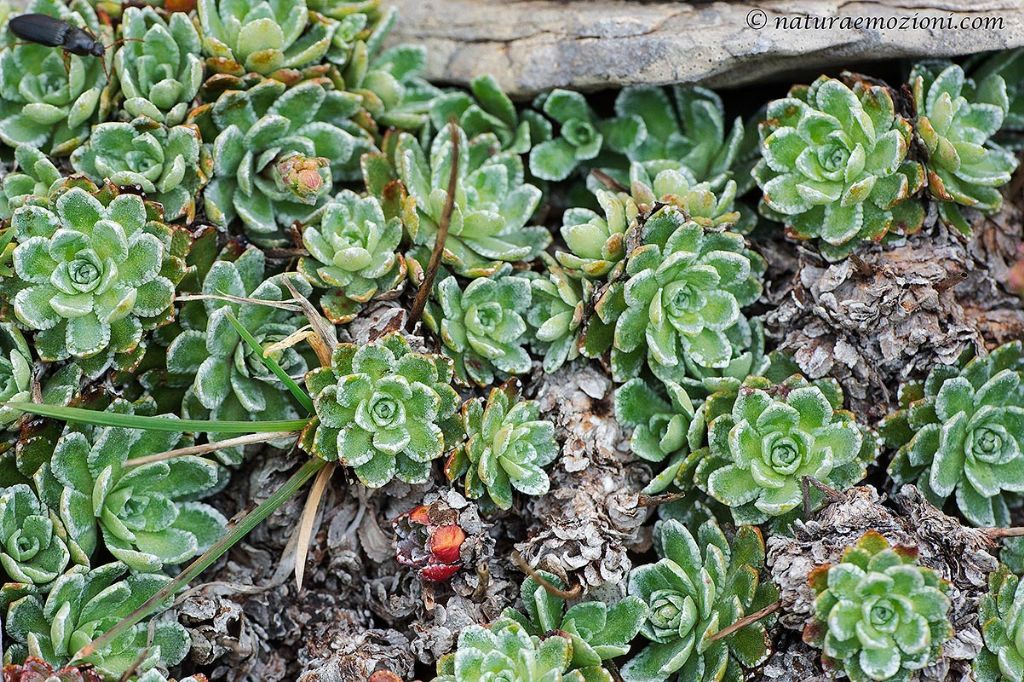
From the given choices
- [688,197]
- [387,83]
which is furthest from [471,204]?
[688,197]

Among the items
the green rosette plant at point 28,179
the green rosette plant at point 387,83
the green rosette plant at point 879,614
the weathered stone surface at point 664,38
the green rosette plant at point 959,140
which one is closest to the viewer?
the green rosette plant at point 879,614

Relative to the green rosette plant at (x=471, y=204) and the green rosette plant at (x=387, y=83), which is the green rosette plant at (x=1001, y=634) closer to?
the green rosette plant at (x=471, y=204)

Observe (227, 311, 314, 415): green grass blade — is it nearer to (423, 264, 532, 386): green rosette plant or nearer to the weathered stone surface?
(423, 264, 532, 386): green rosette plant

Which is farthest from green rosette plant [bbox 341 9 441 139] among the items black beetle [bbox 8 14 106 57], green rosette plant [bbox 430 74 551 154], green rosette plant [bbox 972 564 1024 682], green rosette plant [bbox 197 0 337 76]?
green rosette plant [bbox 972 564 1024 682]

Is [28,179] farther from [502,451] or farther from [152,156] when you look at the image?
[502,451]

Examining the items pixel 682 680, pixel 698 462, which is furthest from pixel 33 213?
pixel 682 680

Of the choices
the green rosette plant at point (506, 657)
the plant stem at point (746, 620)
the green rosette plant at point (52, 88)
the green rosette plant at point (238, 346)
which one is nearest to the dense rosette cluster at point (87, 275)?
the green rosette plant at point (238, 346)

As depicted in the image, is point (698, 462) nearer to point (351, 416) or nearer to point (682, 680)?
point (682, 680)
